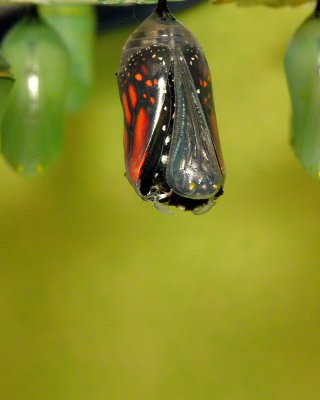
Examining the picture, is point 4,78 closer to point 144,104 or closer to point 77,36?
point 144,104

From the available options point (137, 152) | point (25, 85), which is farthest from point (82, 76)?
point (137, 152)

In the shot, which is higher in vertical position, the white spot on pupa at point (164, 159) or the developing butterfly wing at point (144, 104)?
the developing butterfly wing at point (144, 104)

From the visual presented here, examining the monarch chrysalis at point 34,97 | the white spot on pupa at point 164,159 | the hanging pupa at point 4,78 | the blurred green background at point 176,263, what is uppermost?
the hanging pupa at point 4,78

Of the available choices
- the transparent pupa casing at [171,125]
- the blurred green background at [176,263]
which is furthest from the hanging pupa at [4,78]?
the blurred green background at [176,263]

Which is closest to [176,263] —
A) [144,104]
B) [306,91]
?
[306,91]

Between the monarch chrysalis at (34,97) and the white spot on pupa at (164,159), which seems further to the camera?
the monarch chrysalis at (34,97)

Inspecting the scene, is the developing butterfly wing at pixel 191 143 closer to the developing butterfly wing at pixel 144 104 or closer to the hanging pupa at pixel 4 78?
the developing butterfly wing at pixel 144 104

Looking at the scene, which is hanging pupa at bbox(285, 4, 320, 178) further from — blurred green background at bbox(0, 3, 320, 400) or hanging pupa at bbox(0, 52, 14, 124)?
blurred green background at bbox(0, 3, 320, 400)
